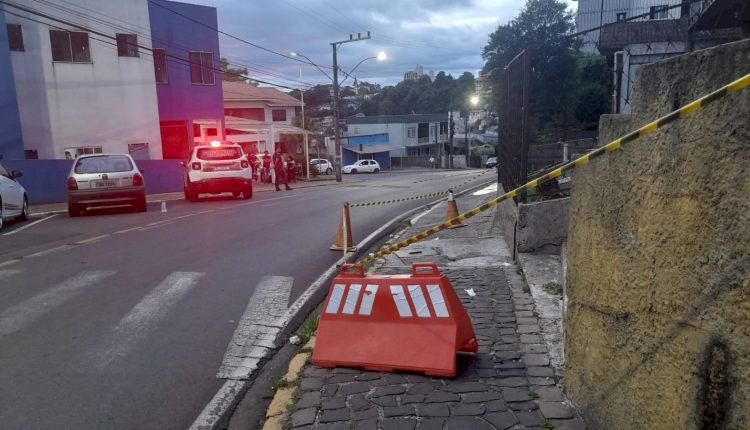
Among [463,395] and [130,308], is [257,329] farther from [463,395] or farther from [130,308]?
[463,395]

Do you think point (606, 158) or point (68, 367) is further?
point (68, 367)

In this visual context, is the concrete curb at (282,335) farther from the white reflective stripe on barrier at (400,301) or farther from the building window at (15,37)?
the building window at (15,37)

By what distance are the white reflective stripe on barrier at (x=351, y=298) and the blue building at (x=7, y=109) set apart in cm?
2042

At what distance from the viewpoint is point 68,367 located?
494 centimetres

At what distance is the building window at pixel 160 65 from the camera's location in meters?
26.7

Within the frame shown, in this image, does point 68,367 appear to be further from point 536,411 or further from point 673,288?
point 673,288

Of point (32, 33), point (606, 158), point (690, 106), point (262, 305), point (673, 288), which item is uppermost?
point (32, 33)

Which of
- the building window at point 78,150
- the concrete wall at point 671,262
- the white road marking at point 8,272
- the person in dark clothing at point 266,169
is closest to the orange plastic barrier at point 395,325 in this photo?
the concrete wall at point 671,262

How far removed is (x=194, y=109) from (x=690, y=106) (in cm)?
2843

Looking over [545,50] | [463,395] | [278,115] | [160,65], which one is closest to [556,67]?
[545,50]

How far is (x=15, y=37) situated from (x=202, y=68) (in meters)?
8.44

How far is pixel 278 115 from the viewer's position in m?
52.1

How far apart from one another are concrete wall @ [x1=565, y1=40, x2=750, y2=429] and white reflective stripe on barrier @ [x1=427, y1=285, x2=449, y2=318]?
1.07 m

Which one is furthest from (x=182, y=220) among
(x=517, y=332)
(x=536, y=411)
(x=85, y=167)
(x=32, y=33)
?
(x=32, y=33)
